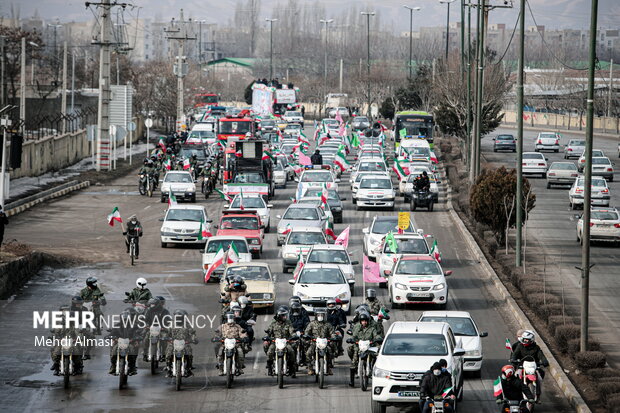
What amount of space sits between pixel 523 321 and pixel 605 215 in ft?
51.6

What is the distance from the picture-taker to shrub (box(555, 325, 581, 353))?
24.1 meters

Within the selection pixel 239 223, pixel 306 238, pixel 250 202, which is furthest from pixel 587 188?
pixel 250 202

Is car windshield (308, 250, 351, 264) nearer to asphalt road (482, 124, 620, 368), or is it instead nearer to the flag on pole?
the flag on pole

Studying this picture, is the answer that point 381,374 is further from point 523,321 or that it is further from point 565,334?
point 523,321

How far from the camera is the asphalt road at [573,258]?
2759 cm

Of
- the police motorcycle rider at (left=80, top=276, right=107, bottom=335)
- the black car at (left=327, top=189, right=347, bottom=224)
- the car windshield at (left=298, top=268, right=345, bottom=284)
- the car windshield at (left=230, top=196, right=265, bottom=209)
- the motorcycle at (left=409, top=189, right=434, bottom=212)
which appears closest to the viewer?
the police motorcycle rider at (left=80, top=276, right=107, bottom=335)

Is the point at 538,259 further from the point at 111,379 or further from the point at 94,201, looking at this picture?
the point at 94,201

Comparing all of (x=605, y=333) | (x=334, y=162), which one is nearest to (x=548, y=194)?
(x=334, y=162)

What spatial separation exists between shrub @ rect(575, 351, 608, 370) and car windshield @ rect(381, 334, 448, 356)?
425 cm

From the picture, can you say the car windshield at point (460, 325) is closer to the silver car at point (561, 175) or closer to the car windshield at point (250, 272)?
the car windshield at point (250, 272)

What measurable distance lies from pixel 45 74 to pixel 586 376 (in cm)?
12722

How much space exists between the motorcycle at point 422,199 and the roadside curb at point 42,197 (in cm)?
1661

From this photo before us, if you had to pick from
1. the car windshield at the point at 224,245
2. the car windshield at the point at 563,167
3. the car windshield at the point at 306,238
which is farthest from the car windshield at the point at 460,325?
the car windshield at the point at 563,167

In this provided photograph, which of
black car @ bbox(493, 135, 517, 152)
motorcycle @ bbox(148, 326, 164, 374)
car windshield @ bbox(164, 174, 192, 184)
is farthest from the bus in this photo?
motorcycle @ bbox(148, 326, 164, 374)
